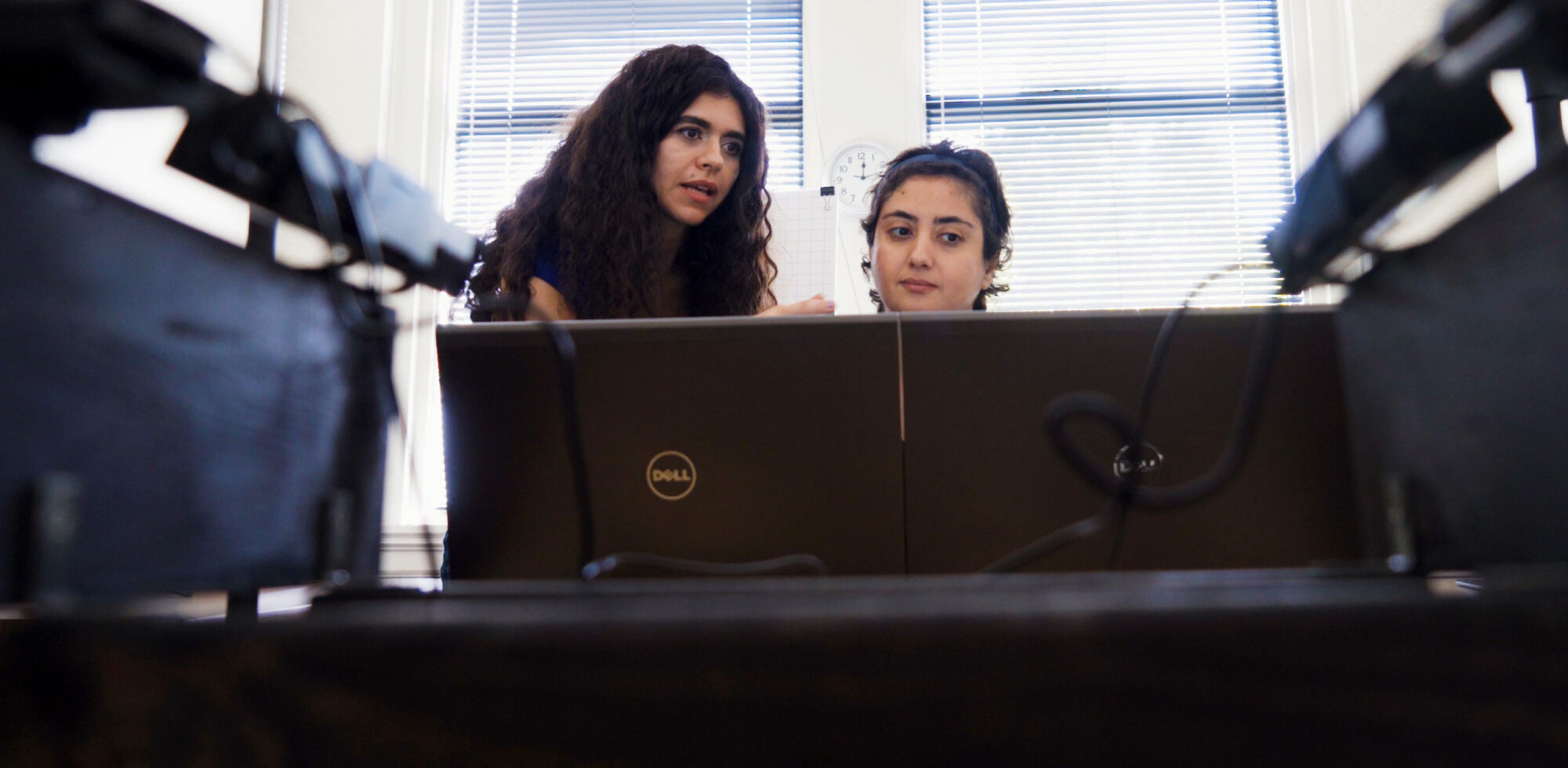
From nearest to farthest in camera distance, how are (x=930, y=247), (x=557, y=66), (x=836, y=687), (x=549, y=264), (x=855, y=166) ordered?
(x=836, y=687) → (x=930, y=247) → (x=549, y=264) → (x=855, y=166) → (x=557, y=66)

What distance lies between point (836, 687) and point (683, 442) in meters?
0.36

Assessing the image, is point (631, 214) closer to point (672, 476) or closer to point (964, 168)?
point (964, 168)

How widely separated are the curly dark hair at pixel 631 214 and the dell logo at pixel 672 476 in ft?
2.74

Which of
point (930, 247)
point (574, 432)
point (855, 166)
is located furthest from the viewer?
point (855, 166)

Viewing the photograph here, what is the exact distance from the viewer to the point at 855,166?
289 centimetres

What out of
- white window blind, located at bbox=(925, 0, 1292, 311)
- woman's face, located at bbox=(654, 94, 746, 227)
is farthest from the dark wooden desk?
white window blind, located at bbox=(925, 0, 1292, 311)

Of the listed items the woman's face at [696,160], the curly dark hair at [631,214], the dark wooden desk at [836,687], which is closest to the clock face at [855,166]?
the curly dark hair at [631,214]

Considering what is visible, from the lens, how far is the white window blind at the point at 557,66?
2.98 metres

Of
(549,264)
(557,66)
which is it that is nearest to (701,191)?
(549,264)

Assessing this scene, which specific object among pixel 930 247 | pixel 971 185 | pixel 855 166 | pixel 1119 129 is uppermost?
pixel 1119 129

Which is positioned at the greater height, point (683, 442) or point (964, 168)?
point (964, 168)

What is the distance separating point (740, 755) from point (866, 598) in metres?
0.06

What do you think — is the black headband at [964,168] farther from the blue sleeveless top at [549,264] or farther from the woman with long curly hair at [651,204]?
the blue sleeveless top at [549,264]

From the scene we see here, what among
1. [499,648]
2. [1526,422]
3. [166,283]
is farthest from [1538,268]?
[166,283]
